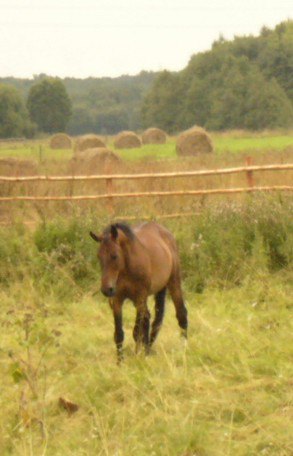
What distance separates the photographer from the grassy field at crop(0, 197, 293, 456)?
5277 mm

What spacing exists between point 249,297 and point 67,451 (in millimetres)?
4289

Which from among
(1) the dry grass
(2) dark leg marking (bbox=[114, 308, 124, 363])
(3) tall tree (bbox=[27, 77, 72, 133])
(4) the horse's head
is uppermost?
(3) tall tree (bbox=[27, 77, 72, 133])

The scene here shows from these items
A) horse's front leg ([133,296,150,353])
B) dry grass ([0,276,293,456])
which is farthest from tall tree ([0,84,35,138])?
horse's front leg ([133,296,150,353])

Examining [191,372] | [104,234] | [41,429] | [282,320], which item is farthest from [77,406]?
[282,320]

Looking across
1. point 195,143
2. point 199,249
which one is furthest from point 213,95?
point 199,249

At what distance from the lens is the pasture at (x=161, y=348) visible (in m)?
5.30

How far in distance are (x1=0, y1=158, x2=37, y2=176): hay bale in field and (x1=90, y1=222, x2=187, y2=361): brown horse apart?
1477cm

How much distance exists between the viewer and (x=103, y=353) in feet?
24.3

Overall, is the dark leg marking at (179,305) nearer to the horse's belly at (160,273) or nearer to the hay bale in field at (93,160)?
the horse's belly at (160,273)

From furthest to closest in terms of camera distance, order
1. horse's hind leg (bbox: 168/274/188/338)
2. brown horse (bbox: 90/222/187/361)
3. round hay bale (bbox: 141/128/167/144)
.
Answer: round hay bale (bbox: 141/128/167/144) < horse's hind leg (bbox: 168/274/188/338) < brown horse (bbox: 90/222/187/361)

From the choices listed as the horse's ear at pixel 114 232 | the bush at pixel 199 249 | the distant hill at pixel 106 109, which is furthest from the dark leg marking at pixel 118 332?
the distant hill at pixel 106 109

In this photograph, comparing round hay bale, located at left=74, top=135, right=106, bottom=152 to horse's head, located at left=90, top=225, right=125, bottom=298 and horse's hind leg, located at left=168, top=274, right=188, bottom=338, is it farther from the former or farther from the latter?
horse's head, located at left=90, top=225, right=125, bottom=298

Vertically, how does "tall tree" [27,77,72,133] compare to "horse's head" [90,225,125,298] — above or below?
above

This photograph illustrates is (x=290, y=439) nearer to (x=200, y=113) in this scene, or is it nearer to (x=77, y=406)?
(x=77, y=406)
